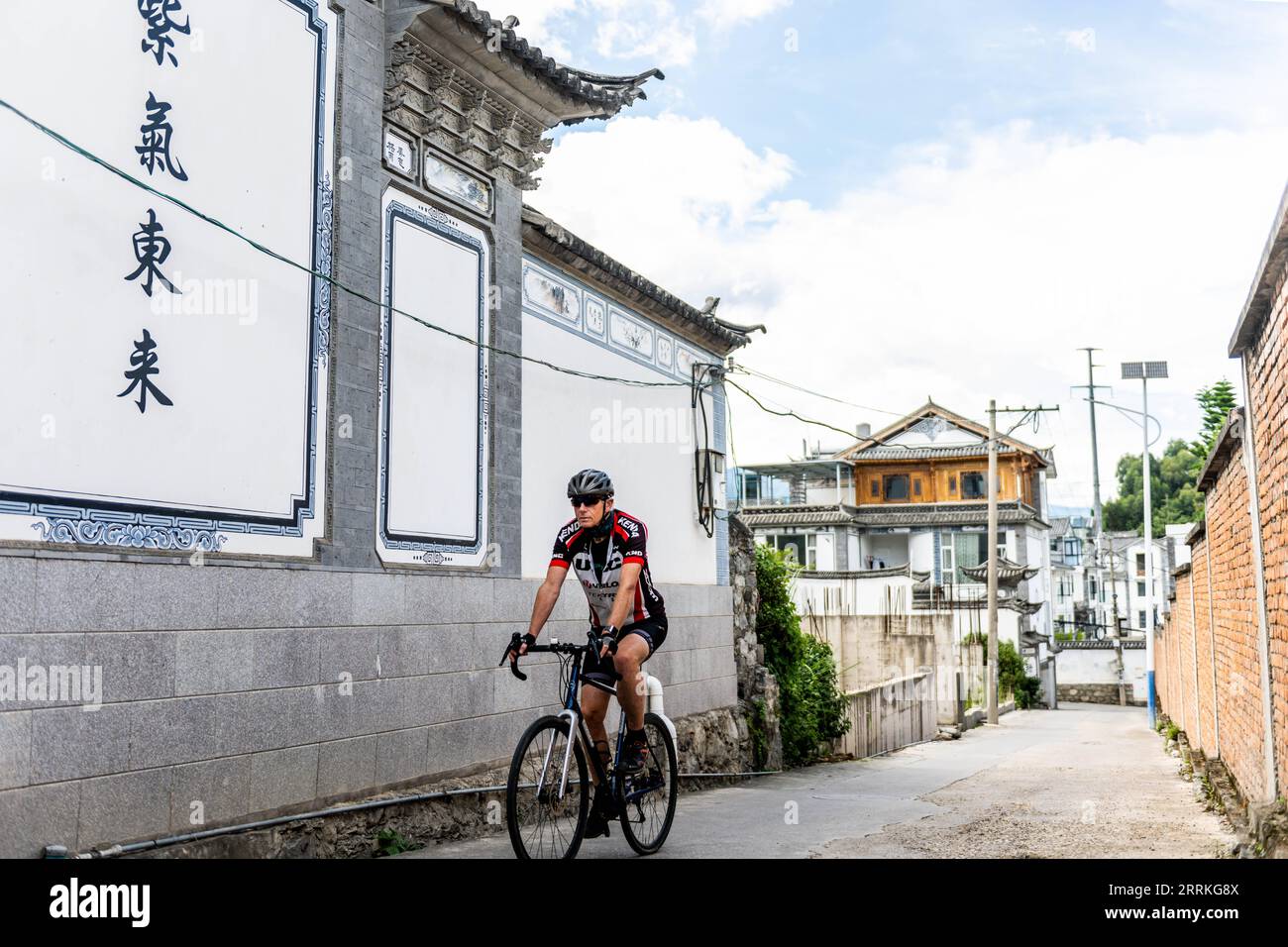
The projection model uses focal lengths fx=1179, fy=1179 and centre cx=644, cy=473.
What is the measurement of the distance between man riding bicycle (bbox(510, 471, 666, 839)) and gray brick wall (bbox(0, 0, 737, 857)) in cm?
147

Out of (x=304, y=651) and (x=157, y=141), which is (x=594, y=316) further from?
(x=157, y=141)

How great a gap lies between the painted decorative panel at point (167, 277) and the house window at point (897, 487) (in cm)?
4762

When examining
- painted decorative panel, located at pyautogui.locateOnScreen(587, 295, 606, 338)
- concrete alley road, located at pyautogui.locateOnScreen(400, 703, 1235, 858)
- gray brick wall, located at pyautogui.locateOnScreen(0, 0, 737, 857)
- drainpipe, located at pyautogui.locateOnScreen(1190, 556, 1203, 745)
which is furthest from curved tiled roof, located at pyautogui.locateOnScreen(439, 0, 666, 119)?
drainpipe, located at pyautogui.locateOnScreen(1190, 556, 1203, 745)

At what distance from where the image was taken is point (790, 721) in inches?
597

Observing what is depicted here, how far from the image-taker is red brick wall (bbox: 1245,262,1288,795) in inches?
246

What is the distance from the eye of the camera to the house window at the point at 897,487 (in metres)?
53.1

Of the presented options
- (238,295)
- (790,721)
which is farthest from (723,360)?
(238,295)

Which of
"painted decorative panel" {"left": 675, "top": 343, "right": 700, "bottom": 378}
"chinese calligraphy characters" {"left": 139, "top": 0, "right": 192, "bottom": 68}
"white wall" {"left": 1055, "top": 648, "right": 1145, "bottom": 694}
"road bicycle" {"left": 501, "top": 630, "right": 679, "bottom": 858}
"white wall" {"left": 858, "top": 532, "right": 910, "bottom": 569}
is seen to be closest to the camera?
"road bicycle" {"left": 501, "top": 630, "right": 679, "bottom": 858}

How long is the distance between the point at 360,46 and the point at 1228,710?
9314mm

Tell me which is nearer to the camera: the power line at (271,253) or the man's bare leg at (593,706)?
the power line at (271,253)

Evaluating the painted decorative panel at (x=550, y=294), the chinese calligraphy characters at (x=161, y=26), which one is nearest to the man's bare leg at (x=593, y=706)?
the chinese calligraphy characters at (x=161, y=26)

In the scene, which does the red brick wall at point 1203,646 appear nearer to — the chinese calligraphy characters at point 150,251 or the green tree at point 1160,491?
the chinese calligraphy characters at point 150,251

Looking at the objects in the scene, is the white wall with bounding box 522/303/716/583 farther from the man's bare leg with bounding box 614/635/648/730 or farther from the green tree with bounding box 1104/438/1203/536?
the green tree with bounding box 1104/438/1203/536
